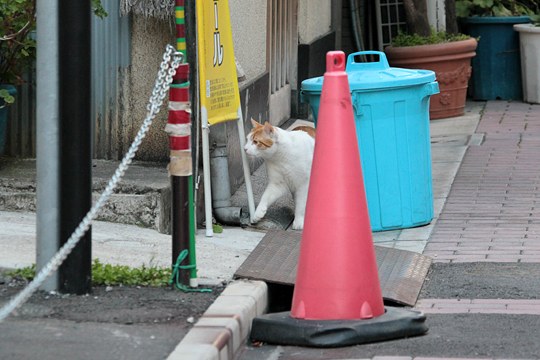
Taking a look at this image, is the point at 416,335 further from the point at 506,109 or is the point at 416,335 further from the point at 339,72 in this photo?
the point at 506,109

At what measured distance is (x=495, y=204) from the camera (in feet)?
25.6

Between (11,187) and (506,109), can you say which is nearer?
(11,187)

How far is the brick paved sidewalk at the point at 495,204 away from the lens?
6.61 meters

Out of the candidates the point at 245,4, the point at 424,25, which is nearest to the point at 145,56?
the point at 245,4

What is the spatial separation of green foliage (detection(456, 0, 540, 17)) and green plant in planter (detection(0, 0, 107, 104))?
25.1ft

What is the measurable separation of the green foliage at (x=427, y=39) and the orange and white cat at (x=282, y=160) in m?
5.27

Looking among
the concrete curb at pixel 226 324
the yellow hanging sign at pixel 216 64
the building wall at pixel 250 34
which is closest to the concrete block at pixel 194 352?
the concrete curb at pixel 226 324

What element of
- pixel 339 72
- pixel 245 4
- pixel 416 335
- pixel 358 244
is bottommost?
pixel 416 335

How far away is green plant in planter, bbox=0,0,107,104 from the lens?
6266 millimetres

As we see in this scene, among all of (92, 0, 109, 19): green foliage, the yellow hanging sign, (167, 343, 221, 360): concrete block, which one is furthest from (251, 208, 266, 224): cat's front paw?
(167, 343, 221, 360): concrete block

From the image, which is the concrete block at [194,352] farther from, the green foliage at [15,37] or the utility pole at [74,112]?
the green foliage at [15,37]

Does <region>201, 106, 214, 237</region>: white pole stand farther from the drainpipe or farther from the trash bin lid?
the trash bin lid

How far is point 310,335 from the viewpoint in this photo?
4.80 metres

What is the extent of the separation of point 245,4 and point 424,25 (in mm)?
4460
